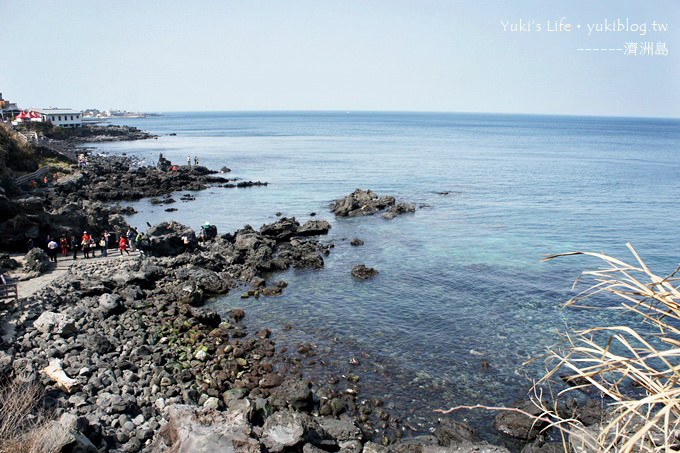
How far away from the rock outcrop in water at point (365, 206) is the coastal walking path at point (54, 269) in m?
23.5

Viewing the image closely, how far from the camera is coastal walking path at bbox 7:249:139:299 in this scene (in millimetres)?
25666

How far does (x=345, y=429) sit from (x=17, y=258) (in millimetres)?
27314

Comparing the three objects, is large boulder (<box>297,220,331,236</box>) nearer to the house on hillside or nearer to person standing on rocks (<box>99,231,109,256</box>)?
person standing on rocks (<box>99,231,109,256</box>)

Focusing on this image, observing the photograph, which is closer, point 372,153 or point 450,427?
point 450,427

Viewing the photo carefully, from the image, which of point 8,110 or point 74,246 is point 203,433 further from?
point 8,110

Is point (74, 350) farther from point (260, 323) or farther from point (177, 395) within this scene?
point (260, 323)

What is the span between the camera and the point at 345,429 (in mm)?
16109

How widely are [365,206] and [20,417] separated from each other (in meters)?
43.1

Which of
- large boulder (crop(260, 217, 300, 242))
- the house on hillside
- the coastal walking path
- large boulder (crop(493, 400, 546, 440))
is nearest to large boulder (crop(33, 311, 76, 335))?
the coastal walking path

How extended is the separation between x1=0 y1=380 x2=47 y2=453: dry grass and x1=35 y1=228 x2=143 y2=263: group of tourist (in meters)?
19.2

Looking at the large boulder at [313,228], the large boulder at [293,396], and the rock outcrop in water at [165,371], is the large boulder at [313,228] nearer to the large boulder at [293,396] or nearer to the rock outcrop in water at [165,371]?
the rock outcrop in water at [165,371]

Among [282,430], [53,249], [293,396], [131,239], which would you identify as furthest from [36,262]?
[282,430]

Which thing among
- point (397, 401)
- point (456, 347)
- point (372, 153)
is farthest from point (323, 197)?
point (372, 153)

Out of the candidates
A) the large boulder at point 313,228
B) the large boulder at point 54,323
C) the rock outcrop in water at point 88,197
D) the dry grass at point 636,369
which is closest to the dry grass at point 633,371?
the dry grass at point 636,369
